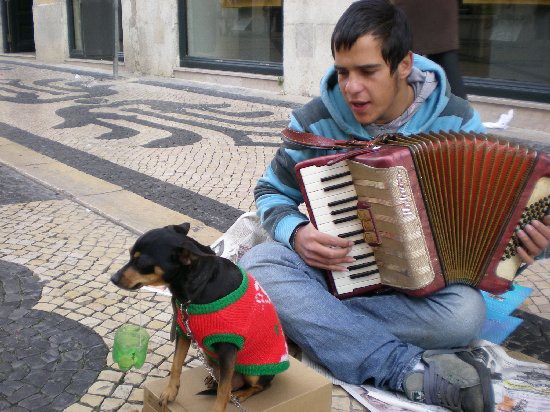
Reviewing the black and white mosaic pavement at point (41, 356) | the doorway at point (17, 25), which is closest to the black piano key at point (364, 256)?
the black and white mosaic pavement at point (41, 356)

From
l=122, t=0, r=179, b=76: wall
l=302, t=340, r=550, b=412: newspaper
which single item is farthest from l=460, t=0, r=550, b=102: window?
l=122, t=0, r=179, b=76: wall

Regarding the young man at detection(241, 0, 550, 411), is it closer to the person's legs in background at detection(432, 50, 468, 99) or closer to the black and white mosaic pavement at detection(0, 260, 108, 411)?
the black and white mosaic pavement at detection(0, 260, 108, 411)

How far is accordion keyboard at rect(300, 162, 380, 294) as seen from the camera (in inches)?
84.4

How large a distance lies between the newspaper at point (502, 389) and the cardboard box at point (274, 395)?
0.24 m

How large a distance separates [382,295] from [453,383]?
0.40 m

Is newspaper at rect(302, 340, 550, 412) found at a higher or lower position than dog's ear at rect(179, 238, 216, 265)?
lower

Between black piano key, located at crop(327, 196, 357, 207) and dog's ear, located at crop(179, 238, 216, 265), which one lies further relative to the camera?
black piano key, located at crop(327, 196, 357, 207)

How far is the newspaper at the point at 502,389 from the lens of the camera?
6.98 feet

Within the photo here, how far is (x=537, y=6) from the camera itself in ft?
23.7

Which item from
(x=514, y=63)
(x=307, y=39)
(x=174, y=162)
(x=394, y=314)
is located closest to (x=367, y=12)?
(x=394, y=314)

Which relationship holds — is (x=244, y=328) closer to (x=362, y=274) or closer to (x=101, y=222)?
(x=362, y=274)

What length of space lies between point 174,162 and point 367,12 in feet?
11.2

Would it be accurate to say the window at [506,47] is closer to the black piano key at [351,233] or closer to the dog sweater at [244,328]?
the black piano key at [351,233]

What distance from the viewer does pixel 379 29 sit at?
2.26m
